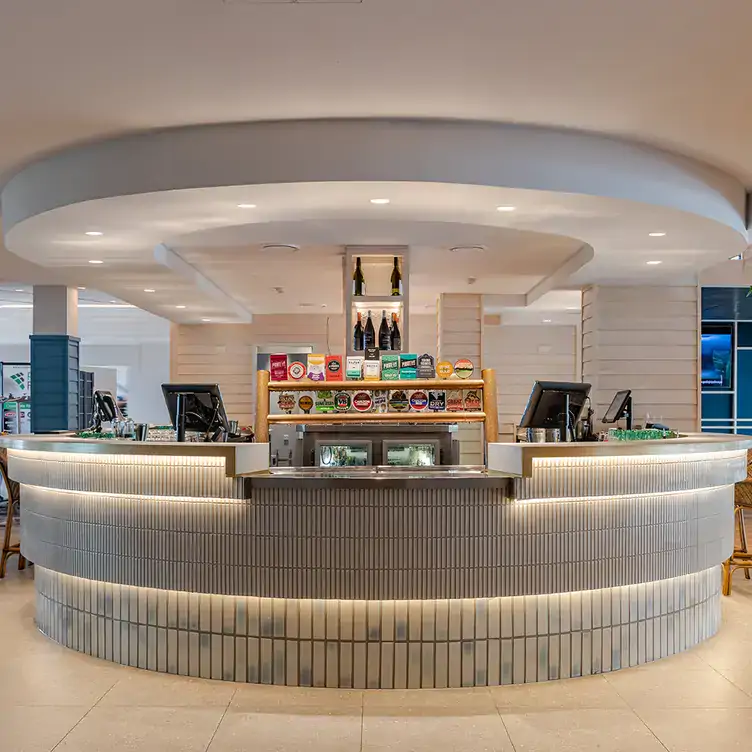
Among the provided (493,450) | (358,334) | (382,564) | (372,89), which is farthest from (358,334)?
(382,564)

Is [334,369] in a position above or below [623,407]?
above

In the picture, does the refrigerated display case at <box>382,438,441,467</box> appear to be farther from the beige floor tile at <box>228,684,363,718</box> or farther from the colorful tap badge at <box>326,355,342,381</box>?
the beige floor tile at <box>228,684,363,718</box>

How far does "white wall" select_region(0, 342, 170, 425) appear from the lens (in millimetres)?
22031

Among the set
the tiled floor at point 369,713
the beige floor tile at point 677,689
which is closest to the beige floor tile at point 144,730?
the tiled floor at point 369,713

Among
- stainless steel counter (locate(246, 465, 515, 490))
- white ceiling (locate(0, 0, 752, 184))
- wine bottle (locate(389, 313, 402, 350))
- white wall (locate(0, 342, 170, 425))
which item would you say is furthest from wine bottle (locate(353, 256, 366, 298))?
white wall (locate(0, 342, 170, 425))

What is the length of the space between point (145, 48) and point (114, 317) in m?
14.1

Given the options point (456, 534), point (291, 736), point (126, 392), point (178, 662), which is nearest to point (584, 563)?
point (456, 534)

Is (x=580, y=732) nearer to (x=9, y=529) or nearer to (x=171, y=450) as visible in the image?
(x=171, y=450)

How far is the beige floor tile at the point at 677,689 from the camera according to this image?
12.8 feet

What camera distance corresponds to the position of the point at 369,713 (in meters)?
3.77

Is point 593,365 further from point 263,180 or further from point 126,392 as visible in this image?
point 126,392

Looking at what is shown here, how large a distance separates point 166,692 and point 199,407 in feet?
6.69

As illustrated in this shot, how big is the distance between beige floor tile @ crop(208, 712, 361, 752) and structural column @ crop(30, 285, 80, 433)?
8728mm

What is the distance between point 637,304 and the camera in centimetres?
892
